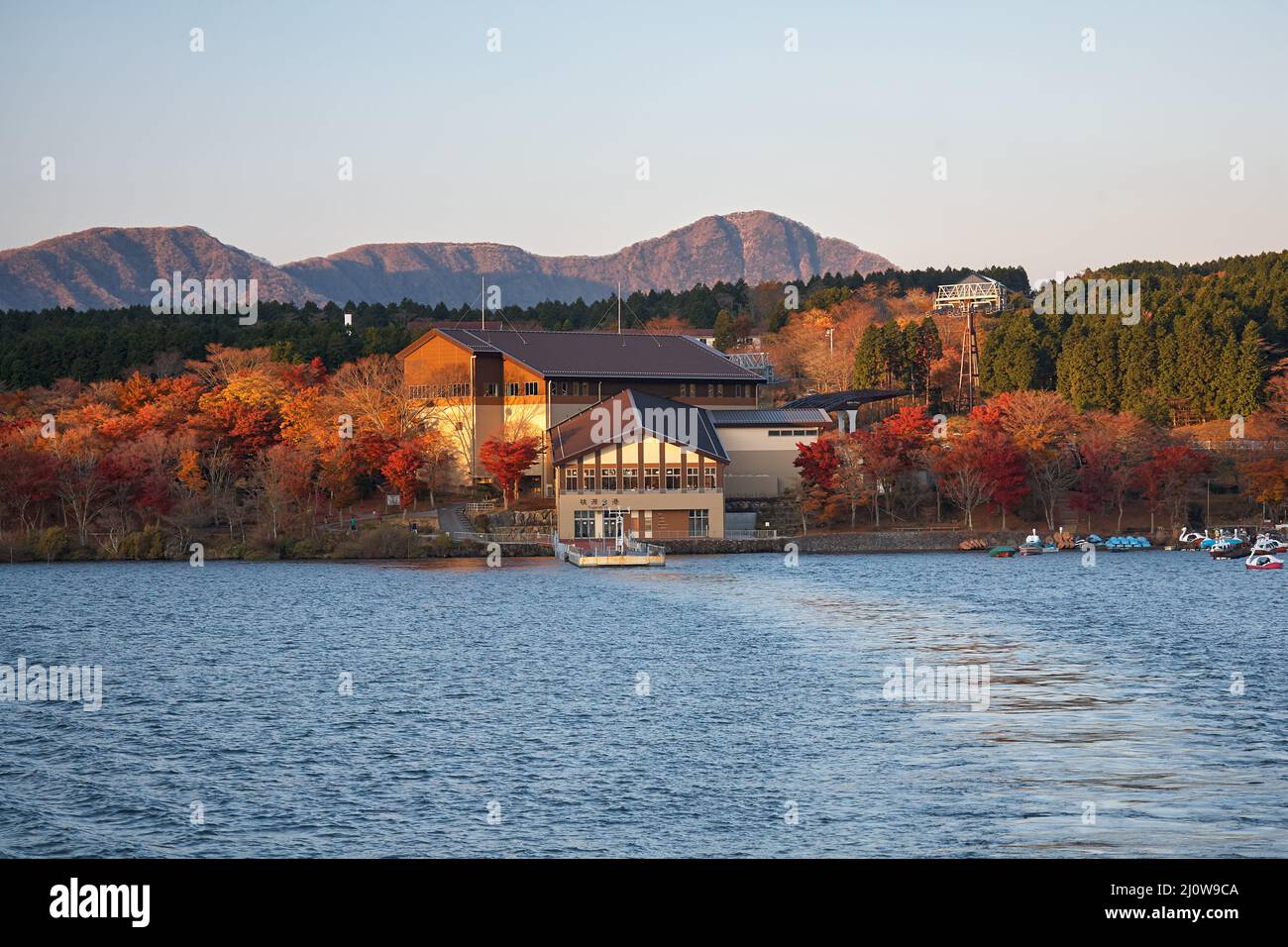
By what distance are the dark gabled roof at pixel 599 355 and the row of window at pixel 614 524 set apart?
11598 millimetres

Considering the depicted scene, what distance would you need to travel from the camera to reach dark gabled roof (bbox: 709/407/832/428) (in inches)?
3223

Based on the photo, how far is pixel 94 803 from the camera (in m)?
20.3

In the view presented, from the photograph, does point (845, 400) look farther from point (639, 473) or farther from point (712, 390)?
point (639, 473)

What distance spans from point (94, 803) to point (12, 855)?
2.83m

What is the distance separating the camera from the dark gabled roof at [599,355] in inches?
3305

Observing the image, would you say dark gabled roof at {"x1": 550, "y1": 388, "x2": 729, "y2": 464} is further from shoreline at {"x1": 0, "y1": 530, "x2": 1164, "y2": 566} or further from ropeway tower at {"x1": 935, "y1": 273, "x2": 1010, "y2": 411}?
ropeway tower at {"x1": 935, "y1": 273, "x2": 1010, "y2": 411}

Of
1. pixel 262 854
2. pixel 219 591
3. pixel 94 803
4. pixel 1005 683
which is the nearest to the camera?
pixel 262 854

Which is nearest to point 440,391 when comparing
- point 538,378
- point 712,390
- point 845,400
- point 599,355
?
point 538,378

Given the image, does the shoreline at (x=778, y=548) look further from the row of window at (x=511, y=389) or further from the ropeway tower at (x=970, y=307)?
the ropeway tower at (x=970, y=307)

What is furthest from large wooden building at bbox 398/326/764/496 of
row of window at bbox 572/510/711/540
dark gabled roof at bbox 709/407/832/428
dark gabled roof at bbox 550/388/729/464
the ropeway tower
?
the ropeway tower

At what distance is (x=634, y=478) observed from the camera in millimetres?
74000

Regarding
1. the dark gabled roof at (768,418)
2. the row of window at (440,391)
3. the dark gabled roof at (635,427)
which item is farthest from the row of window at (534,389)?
the dark gabled roof at (635,427)

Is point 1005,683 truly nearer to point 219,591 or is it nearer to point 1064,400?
point 219,591
